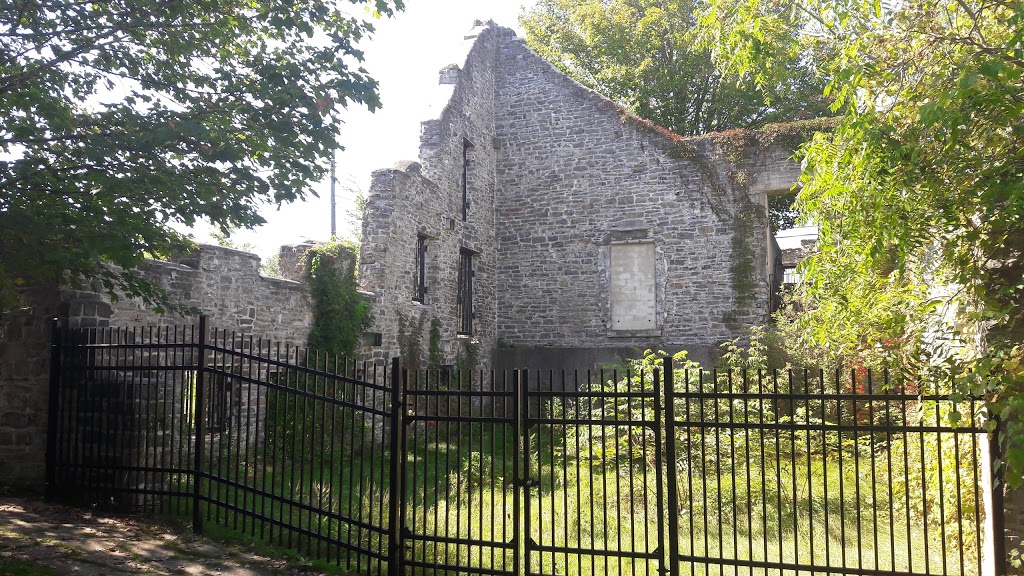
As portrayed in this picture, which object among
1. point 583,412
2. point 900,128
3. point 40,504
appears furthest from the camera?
point 583,412

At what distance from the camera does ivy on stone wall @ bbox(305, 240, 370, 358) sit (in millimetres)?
11508

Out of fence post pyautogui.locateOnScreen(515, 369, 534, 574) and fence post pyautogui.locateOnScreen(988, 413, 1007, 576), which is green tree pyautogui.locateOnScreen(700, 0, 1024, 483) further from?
fence post pyautogui.locateOnScreen(515, 369, 534, 574)

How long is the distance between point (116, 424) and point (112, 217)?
2345 mm

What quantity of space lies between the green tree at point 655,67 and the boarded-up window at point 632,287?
9.19m

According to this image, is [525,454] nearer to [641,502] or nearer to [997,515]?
[997,515]

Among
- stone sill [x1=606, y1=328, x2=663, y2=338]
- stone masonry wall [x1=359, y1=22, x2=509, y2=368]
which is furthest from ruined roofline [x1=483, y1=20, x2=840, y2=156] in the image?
stone sill [x1=606, y1=328, x2=663, y2=338]

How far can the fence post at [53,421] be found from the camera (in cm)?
728

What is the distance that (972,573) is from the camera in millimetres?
5324

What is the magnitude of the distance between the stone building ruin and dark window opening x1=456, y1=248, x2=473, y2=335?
3 centimetres

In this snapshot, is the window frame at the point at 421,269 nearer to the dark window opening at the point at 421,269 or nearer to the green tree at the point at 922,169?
the dark window opening at the point at 421,269

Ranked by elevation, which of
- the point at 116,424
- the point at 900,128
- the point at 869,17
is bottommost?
the point at 116,424

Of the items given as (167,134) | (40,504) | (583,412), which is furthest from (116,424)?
(583,412)

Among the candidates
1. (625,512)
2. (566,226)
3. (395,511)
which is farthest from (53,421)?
(566,226)

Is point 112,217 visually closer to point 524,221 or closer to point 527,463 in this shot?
point 527,463
